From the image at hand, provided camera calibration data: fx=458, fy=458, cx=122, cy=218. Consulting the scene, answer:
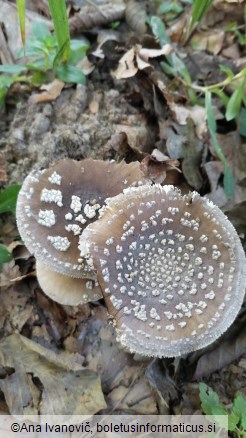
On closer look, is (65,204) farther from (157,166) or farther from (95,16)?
(95,16)

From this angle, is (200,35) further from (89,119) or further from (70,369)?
(70,369)

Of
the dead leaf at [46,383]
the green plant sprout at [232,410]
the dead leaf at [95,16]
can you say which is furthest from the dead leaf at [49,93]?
the green plant sprout at [232,410]

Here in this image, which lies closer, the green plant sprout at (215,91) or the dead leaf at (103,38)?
the green plant sprout at (215,91)

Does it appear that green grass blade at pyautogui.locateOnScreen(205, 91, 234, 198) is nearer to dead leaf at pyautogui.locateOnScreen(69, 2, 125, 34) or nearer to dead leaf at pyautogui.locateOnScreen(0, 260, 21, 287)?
dead leaf at pyautogui.locateOnScreen(69, 2, 125, 34)

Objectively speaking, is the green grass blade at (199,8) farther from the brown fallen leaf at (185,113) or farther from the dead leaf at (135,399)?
the dead leaf at (135,399)

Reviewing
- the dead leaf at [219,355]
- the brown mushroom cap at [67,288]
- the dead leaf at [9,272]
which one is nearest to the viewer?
the brown mushroom cap at [67,288]

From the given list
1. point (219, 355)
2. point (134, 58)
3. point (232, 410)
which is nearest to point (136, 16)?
point (134, 58)
